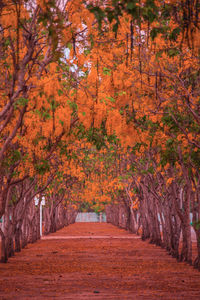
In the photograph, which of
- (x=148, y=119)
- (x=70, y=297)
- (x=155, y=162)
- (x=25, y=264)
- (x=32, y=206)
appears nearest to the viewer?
(x=70, y=297)

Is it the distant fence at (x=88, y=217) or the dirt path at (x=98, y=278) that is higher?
the distant fence at (x=88, y=217)

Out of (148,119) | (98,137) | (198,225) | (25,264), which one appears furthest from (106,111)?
(25,264)

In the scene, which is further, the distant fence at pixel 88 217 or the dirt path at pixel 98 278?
the distant fence at pixel 88 217

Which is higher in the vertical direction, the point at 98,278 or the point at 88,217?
the point at 88,217

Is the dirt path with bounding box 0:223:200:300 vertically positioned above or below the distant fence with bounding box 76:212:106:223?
below

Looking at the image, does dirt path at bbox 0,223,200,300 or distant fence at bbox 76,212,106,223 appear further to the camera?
distant fence at bbox 76,212,106,223

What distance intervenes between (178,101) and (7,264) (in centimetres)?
782

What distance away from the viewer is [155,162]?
18438 millimetres

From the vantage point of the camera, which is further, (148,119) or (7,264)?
(7,264)

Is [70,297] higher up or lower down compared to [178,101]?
lower down

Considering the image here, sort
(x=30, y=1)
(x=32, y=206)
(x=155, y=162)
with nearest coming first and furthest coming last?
(x=30, y=1) < (x=155, y=162) < (x=32, y=206)

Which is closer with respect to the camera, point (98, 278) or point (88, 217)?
point (98, 278)

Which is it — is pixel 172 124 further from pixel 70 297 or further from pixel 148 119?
pixel 70 297

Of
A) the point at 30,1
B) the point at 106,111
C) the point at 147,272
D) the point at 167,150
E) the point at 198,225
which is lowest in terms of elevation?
the point at 147,272
